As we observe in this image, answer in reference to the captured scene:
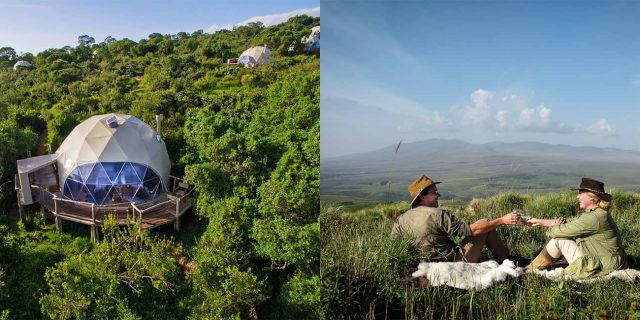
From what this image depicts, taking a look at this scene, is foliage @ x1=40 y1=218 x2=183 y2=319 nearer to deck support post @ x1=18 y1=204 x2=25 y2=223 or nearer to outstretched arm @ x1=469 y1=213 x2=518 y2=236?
deck support post @ x1=18 y1=204 x2=25 y2=223

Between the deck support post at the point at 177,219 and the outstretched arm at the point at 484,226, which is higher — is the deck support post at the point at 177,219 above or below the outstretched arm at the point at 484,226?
below

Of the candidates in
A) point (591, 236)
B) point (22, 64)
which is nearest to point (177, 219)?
point (591, 236)

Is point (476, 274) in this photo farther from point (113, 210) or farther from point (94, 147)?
point (94, 147)

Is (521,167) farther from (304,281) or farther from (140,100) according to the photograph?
(140,100)

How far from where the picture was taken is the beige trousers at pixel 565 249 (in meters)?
2.91

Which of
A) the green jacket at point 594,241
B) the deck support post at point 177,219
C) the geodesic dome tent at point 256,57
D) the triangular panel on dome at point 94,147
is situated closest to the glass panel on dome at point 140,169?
the triangular panel on dome at point 94,147

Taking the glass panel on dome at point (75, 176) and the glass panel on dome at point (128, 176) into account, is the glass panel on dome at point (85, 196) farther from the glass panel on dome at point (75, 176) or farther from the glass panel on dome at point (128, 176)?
the glass panel on dome at point (128, 176)

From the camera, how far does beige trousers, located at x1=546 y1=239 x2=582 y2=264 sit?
9.55 ft

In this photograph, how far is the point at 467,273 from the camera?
289cm

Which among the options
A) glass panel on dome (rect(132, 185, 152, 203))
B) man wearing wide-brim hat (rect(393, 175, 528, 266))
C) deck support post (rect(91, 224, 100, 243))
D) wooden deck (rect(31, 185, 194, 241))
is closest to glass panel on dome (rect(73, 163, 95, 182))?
wooden deck (rect(31, 185, 194, 241))

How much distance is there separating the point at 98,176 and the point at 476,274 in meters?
8.30

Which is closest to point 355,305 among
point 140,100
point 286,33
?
point 140,100

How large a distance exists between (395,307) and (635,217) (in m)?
2.19

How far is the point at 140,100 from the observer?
13609mm
